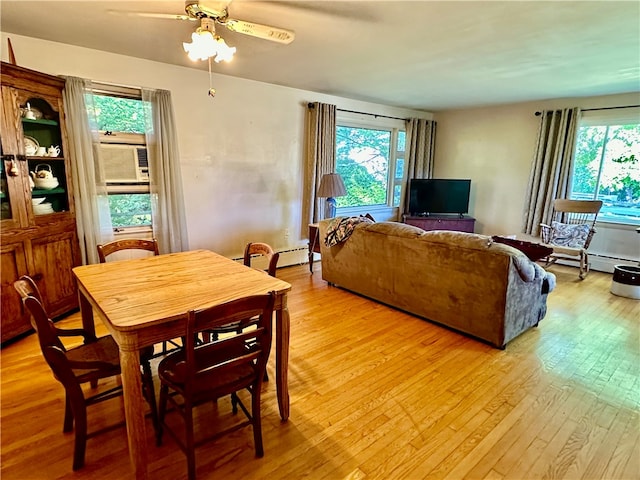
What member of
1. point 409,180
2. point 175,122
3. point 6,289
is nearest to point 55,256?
point 6,289

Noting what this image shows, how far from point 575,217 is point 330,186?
3536 millimetres

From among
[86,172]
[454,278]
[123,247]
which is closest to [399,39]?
[454,278]

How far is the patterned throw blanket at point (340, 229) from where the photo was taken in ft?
12.2

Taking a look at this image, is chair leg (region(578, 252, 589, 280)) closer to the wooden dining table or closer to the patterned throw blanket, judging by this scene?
the patterned throw blanket

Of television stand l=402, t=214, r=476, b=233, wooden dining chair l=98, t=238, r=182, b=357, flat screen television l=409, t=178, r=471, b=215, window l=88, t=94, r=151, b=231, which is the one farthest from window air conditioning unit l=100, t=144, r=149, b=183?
flat screen television l=409, t=178, r=471, b=215

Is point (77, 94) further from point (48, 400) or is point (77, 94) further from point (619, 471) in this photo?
point (619, 471)

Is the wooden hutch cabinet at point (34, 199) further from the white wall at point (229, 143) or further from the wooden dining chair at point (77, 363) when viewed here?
the wooden dining chair at point (77, 363)

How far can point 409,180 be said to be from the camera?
6.38 metres

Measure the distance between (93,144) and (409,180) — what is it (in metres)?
4.87

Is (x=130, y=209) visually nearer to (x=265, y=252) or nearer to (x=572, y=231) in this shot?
(x=265, y=252)

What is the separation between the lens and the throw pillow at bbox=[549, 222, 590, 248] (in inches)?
188

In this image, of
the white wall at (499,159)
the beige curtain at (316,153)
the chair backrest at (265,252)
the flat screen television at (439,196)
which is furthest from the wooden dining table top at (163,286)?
the white wall at (499,159)

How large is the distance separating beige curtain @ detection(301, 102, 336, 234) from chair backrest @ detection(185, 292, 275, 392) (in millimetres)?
3426

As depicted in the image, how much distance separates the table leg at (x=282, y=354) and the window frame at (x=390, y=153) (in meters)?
3.85
